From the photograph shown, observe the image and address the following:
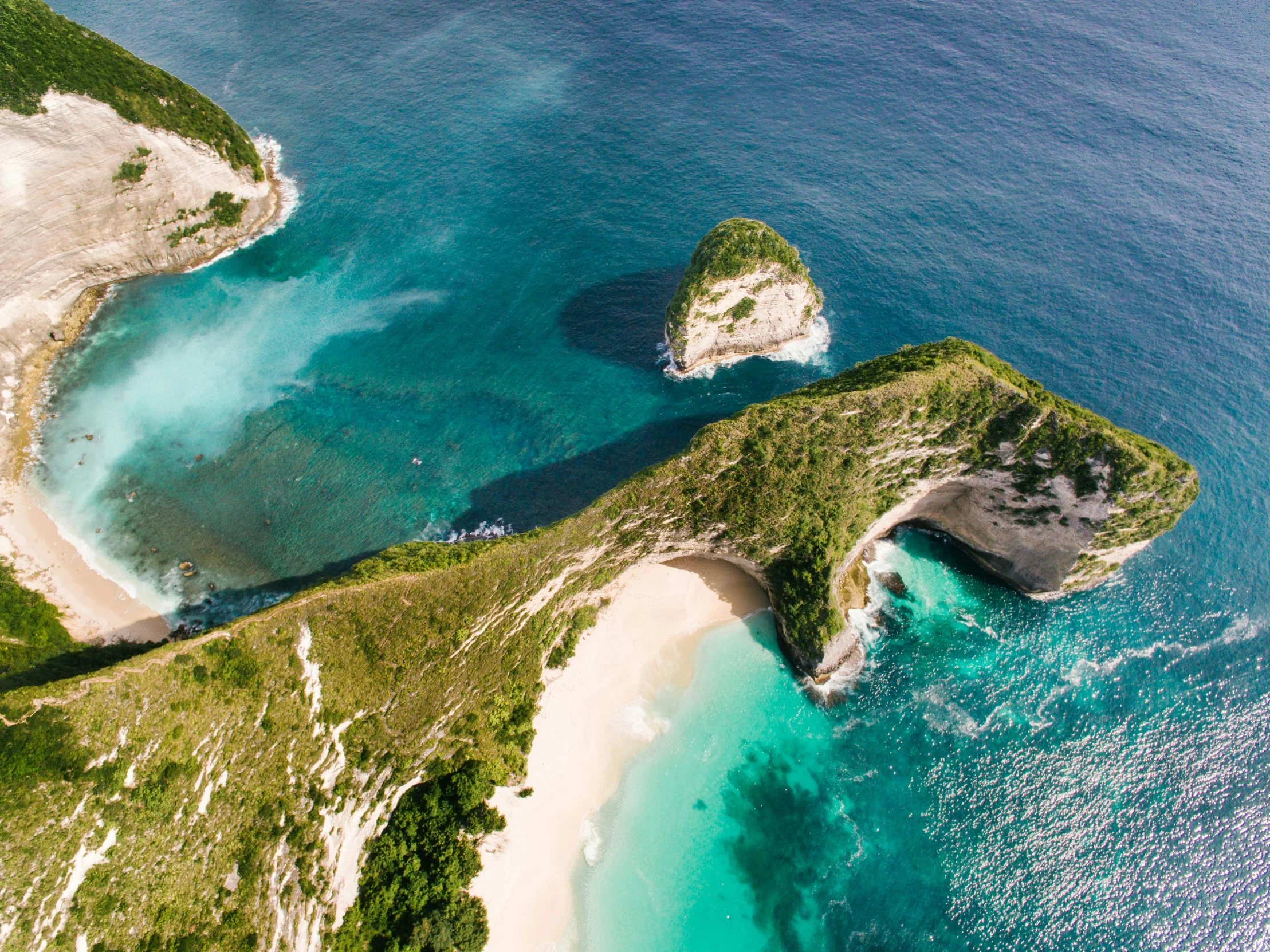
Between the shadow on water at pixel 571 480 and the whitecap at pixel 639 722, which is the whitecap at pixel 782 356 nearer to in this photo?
the shadow on water at pixel 571 480

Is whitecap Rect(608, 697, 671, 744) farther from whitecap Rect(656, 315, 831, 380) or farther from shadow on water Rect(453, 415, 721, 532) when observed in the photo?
whitecap Rect(656, 315, 831, 380)

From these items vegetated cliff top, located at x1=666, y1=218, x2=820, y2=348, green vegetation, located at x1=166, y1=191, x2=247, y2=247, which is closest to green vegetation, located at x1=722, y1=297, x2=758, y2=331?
vegetated cliff top, located at x1=666, y1=218, x2=820, y2=348

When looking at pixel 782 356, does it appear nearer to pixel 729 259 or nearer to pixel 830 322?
pixel 830 322

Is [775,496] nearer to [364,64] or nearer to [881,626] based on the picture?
[881,626]

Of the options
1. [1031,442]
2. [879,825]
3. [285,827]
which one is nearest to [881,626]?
[879,825]

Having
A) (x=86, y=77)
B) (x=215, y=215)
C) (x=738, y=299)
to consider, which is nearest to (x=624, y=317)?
(x=738, y=299)

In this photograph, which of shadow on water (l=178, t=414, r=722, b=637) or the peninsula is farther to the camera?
the peninsula
